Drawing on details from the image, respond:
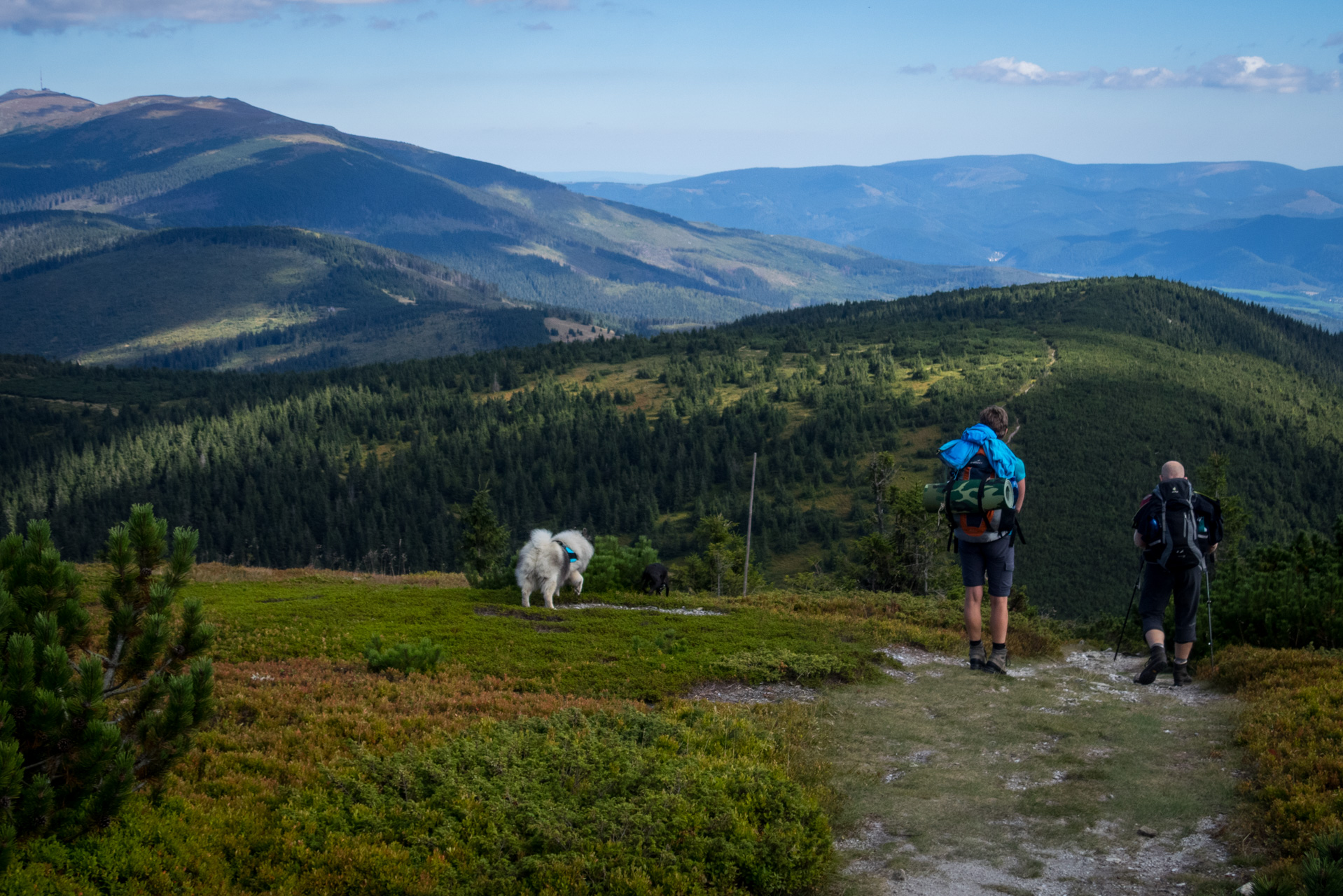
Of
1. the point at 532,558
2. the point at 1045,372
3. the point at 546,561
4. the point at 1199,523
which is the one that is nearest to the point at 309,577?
the point at 532,558

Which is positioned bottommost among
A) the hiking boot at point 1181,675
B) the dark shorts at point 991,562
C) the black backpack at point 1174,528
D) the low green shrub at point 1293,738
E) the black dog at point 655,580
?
the black dog at point 655,580

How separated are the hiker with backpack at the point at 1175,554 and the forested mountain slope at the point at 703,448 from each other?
80200 millimetres

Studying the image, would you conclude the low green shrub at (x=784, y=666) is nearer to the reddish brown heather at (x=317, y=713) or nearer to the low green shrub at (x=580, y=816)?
the reddish brown heather at (x=317, y=713)

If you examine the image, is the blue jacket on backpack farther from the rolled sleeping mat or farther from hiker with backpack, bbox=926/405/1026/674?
the rolled sleeping mat

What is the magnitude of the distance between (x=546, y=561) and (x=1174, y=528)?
42.0 ft

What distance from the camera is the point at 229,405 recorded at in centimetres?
18325

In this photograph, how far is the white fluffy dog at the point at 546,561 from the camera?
2050 cm

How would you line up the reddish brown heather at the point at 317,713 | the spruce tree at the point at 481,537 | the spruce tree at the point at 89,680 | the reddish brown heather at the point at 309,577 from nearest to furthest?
1. the spruce tree at the point at 89,680
2. the reddish brown heather at the point at 317,713
3. the reddish brown heather at the point at 309,577
4. the spruce tree at the point at 481,537

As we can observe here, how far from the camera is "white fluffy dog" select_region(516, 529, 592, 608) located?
67.3 feet

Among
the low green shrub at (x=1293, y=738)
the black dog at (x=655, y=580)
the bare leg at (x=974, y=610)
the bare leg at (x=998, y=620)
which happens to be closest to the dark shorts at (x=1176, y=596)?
the low green shrub at (x=1293, y=738)

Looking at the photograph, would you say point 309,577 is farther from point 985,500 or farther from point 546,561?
point 985,500

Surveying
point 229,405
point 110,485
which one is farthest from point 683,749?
point 229,405

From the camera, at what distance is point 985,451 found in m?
13.3

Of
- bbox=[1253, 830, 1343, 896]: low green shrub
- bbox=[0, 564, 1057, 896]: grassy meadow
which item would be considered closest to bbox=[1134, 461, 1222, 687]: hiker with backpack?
bbox=[0, 564, 1057, 896]: grassy meadow
